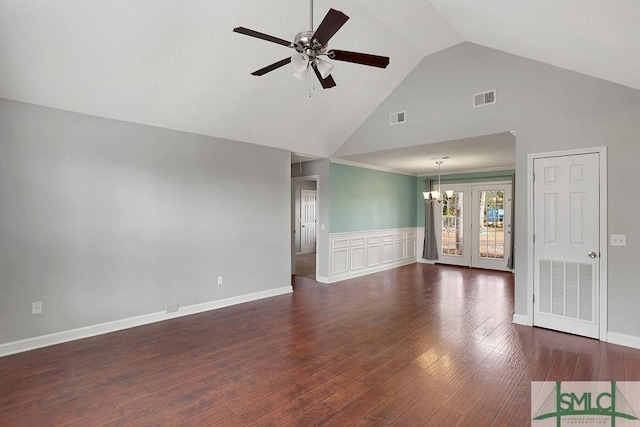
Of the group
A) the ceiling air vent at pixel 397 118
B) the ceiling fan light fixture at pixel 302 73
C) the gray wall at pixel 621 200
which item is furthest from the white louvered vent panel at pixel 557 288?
the ceiling fan light fixture at pixel 302 73

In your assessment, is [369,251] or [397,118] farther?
[369,251]

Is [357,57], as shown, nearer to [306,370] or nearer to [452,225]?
[306,370]

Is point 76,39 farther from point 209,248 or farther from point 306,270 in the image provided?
point 306,270

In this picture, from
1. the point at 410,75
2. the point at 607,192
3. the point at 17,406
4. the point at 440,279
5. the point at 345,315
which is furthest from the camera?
the point at 440,279

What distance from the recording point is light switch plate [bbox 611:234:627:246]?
135 inches

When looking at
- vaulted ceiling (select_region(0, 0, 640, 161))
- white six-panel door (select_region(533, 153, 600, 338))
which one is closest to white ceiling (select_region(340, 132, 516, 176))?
white six-panel door (select_region(533, 153, 600, 338))

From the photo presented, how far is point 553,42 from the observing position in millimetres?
3041

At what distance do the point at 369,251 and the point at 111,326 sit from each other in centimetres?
517

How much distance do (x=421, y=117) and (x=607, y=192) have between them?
8.29 feet

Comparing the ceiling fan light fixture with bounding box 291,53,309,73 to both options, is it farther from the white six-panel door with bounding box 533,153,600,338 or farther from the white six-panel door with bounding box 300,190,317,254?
the white six-panel door with bounding box 300,190,317,254

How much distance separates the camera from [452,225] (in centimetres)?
853

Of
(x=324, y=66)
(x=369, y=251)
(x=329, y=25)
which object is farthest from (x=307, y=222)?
(x=329, y=25)

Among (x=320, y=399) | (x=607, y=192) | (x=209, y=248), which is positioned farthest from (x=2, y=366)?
(x=607, y=192)

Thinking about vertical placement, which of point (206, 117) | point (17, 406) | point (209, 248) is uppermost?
point (206, 117)
